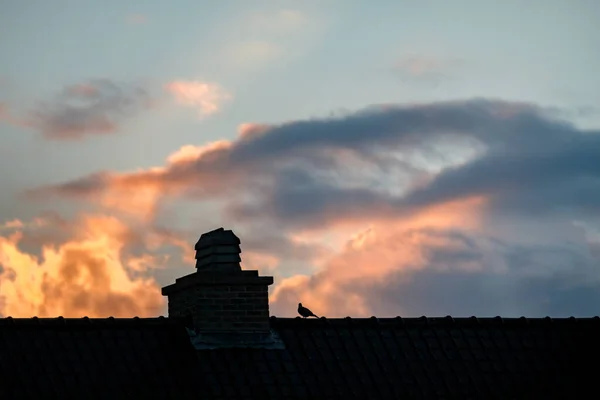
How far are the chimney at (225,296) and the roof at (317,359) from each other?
401 mm

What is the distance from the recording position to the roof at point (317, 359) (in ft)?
61.7

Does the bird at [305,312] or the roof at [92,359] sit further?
the bird at [305,312]

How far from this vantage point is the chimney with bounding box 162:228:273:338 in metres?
20.6

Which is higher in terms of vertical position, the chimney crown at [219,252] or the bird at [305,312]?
the chimney crown at [219,252]

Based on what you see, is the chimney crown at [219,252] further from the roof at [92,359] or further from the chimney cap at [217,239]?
the roof at [92,359]

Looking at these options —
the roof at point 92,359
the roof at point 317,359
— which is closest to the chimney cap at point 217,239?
the roof at point 317,359

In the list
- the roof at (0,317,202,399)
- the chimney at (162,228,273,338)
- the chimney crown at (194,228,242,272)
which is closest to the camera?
the roof at (0,317,202,399)

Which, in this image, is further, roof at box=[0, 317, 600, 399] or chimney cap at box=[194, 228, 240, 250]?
chimney cap at box=[194, 228, 240, 250]

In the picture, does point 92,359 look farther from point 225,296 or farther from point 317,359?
point 317,359

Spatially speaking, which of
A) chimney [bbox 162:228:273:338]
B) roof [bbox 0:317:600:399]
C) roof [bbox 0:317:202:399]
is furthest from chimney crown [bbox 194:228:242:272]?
roof [bbox 0:317:202:399]

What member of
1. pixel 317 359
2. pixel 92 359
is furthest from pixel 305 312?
pixel 92 359

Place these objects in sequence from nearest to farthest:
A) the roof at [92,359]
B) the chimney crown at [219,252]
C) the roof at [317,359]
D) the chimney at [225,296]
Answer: the roof at [92,359] → the roof at [317,359] → the chimney at [225,296] → the chimney crown at [219,252]

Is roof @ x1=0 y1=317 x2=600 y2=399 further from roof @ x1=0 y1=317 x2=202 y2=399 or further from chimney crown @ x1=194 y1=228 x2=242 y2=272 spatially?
chimney crown @ x1=194 y1=228 x2=242 y2=272

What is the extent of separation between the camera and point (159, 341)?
65.4 feet
